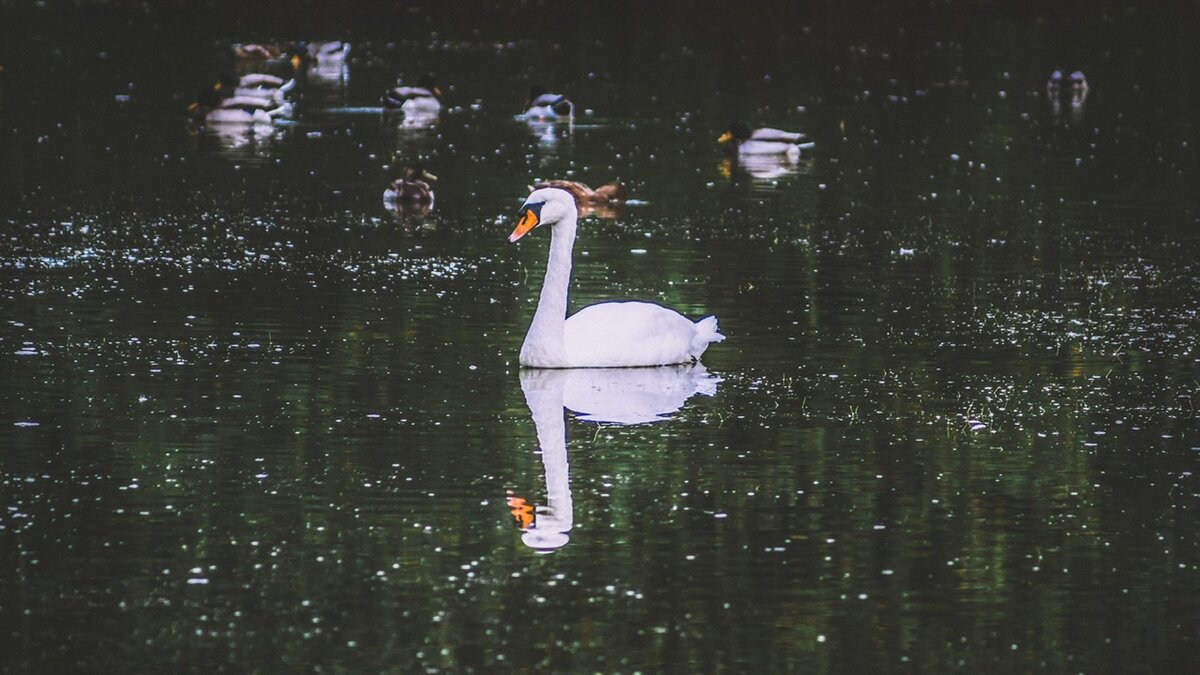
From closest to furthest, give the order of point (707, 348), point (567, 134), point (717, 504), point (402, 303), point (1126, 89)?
1. point (717, 504)
2. point (707, 348)
3. point (402, 303)
4. point (567, 134)
5. point (1126, 89)

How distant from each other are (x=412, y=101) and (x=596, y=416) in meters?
24.4

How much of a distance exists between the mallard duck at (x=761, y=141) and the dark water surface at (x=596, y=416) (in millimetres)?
654

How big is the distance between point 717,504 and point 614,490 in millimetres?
627

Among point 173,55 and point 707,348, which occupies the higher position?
point 173,55

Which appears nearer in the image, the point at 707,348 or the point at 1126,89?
the point at 707,348

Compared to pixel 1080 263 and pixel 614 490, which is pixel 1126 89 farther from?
pixel 614 490

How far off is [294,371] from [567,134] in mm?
20702

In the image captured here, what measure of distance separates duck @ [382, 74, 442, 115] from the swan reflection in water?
22190mm

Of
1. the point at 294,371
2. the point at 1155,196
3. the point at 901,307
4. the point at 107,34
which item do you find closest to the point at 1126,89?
the point at 1155,196

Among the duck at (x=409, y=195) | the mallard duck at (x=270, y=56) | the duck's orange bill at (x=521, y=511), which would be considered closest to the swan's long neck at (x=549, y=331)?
the duck's orange bill at (x=521, y=511)

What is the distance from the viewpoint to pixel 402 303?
19297 millimetres

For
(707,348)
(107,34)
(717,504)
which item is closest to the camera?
(717,504)

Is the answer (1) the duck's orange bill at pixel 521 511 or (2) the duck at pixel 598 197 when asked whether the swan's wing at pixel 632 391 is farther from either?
(2) the duck at pixel 598 197

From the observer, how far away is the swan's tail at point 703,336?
17.0 metres
